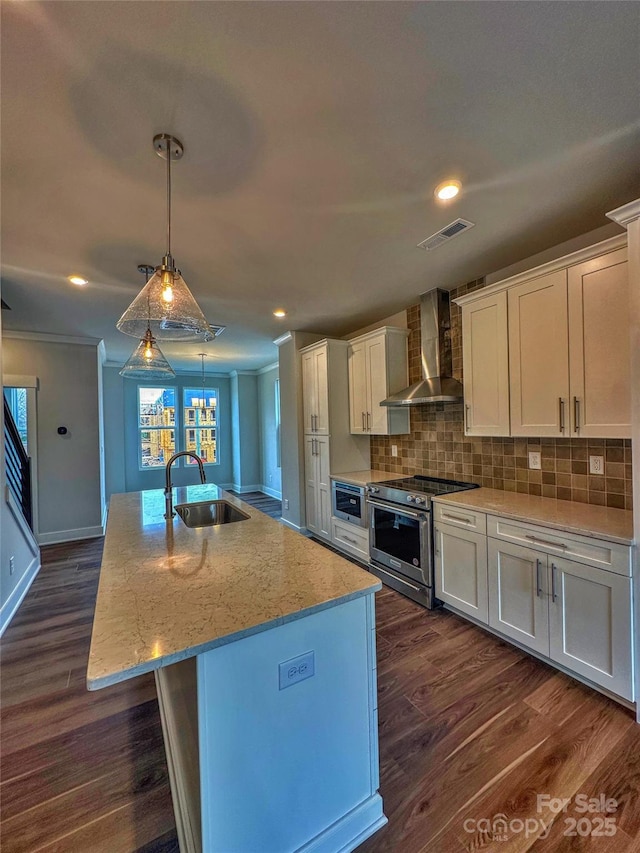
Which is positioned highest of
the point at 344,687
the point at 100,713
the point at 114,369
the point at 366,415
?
the point at 114,369

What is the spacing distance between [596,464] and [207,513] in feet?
8.99

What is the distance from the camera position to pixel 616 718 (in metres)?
1.73

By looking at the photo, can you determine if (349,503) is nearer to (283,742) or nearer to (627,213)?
(283,742)

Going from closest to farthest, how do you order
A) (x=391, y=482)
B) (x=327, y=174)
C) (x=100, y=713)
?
(x=327, y=174)
(x=100, y=713)
(x=391, y=482)

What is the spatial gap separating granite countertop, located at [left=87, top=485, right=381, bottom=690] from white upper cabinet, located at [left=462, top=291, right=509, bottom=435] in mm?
1804

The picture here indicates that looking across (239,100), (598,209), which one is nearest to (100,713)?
(239,100)

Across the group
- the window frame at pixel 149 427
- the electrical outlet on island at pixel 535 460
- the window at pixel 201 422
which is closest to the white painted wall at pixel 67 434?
the window frame at pixel 149 427

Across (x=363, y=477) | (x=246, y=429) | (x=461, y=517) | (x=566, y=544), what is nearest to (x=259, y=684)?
(x=566, y=544)

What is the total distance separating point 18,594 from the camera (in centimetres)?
304

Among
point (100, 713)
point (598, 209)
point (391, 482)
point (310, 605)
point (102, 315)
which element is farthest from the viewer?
point (102, 315)

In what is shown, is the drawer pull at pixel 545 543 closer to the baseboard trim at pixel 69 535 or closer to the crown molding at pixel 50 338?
the baseboard trim at pixel 69 535

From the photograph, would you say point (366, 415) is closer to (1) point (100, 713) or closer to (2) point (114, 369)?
(1) point (100, 713)

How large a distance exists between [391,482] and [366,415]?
2.96ft

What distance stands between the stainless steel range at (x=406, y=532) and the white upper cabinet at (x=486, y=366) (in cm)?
62
